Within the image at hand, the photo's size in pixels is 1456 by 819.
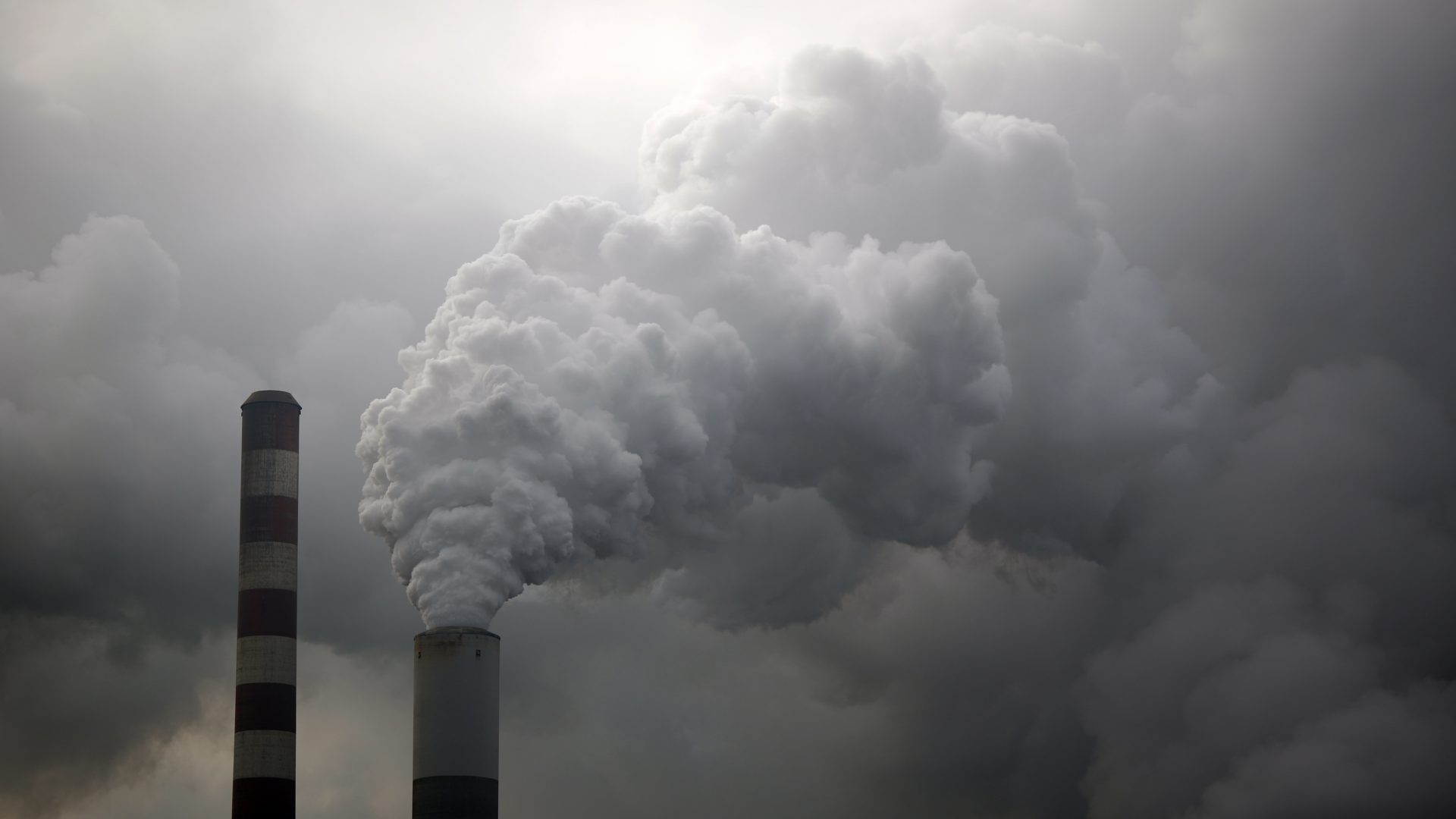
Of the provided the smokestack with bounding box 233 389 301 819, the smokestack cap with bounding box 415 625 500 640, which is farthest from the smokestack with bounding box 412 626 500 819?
the smokestack with bounding box 233 389 301 819

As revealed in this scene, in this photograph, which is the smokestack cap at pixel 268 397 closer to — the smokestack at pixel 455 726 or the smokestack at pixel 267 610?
the smokestack at pixel 267 610

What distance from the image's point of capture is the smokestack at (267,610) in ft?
157

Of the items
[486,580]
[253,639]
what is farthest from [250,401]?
[486,580]

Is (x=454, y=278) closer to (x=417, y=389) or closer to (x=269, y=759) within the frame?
(x=417, y=389)

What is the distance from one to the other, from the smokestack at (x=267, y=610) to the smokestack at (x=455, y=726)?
10.9 m

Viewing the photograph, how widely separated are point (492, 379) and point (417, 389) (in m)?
2.28

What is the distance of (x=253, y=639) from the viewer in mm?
48844

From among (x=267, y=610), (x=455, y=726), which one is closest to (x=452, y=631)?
(x=455, y=726)

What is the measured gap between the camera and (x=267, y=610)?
49.0m

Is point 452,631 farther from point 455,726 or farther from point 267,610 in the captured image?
point 267,610

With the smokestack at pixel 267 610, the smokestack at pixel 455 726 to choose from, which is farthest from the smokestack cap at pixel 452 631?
the smokestack at pixel 267 610

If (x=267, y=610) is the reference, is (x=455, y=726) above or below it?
below

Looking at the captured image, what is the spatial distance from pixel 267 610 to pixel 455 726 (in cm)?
1283

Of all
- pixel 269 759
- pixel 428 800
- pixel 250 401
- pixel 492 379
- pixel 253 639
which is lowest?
pixel 428 800
